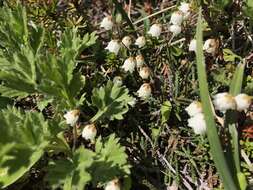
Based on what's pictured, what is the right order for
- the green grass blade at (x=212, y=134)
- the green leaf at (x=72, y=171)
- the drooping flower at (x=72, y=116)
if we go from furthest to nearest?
the drooping flower at (x=72, y=116) → the green leaf at (x=72, y=171) → the green grass blade at (x=212, y=134)

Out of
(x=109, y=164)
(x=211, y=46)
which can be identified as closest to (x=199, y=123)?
(x=109, y=164)

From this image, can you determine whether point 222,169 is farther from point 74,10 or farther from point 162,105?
point 74,10

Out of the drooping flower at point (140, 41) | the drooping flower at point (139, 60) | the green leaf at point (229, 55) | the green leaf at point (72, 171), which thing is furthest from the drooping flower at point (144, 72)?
the green leaf at point (72, 171)

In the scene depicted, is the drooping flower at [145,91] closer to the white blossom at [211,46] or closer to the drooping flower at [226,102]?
the white blossom at [211,46]

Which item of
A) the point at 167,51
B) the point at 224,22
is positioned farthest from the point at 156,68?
the point at 224,22

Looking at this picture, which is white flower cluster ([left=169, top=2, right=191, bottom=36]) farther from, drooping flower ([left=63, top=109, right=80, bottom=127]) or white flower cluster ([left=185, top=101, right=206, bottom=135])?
drooping flower ([left=63, top=109, right=80, bottom=127])

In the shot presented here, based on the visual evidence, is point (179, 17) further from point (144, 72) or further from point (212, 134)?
point (212, 134)

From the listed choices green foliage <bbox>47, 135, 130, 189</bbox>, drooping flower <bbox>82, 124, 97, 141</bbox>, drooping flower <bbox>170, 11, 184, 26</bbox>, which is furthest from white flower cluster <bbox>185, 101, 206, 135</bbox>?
drooping flower <bbox>170, 11, 184, 26</bbox>
